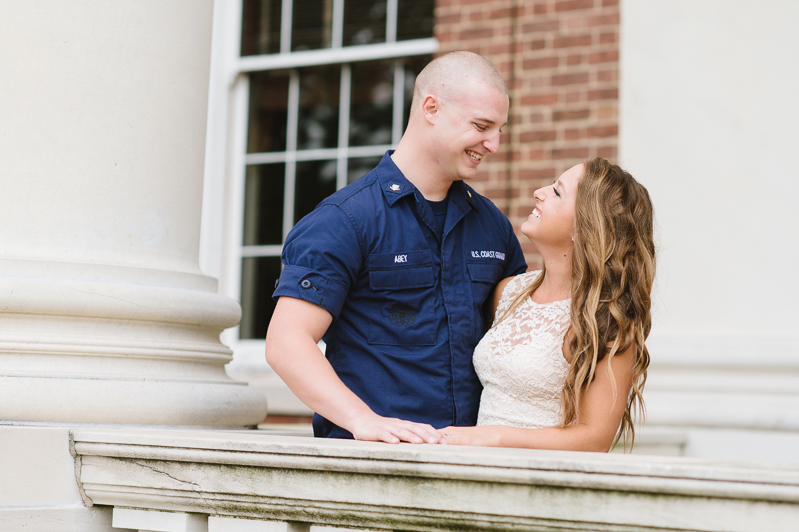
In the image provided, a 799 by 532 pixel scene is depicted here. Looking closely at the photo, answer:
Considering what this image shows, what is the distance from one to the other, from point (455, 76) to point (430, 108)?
0.42ft

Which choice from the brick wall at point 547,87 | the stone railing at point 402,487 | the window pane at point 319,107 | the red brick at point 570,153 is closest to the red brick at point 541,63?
the brick wall at point 547,87

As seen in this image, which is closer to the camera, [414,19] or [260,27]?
[414,19]

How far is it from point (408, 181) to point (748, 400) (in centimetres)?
260

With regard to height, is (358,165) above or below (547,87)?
below

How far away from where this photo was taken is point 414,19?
554 cm

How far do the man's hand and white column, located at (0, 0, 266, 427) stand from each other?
0.62 m

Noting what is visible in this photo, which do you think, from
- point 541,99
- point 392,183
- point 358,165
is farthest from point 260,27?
point 392,183

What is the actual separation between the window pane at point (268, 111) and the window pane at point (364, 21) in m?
0.57

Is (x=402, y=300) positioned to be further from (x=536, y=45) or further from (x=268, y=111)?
(x=268, y=111)

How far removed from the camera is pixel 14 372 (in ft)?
7.30

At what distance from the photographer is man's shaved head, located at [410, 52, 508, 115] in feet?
8.77

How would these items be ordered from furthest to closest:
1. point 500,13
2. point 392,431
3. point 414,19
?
point 414,19
point 500,13
point 392,431

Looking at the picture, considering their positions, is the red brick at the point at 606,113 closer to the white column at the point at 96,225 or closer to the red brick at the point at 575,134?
the red brick at the point at 575,134

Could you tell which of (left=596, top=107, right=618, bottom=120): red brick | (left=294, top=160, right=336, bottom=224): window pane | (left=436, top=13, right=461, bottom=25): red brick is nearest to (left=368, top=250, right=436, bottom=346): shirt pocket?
(left=596, top=107, right=618, bottom=120): red brick
